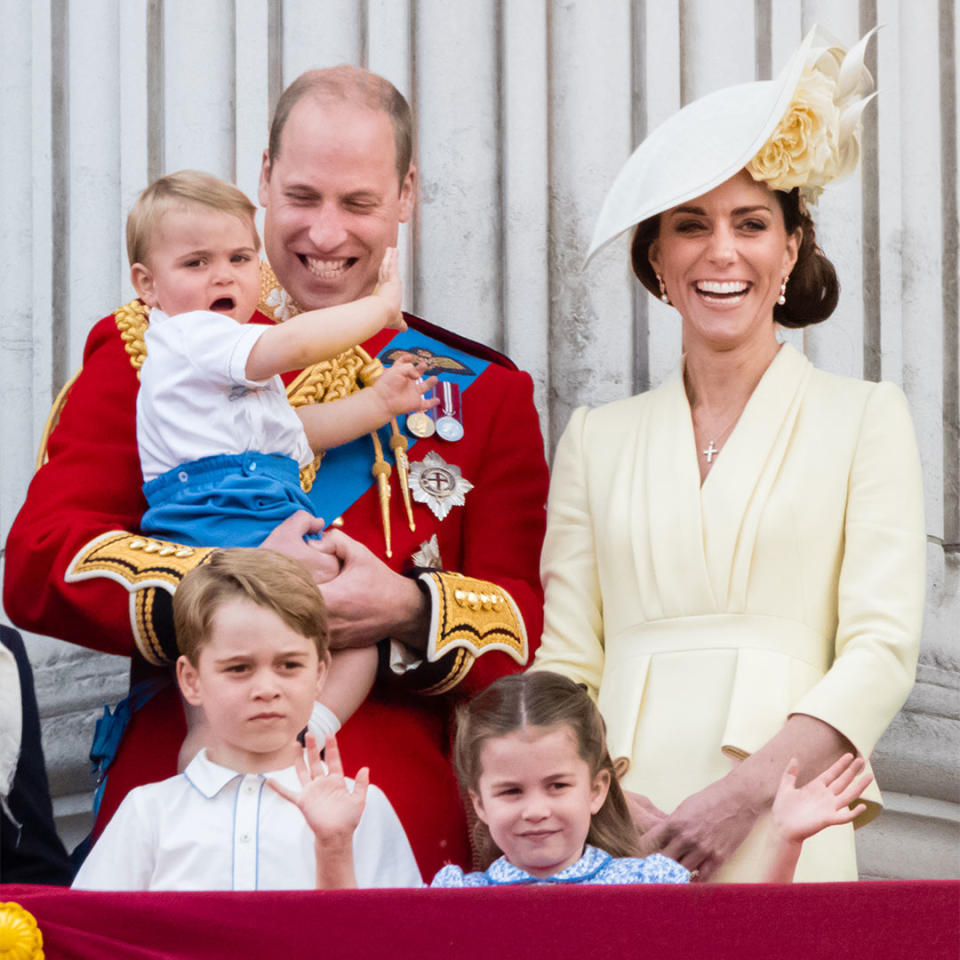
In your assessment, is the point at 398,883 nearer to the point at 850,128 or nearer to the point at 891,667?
the point at 891,667

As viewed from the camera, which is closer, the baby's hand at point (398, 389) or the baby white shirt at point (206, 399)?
the baby white shirt at point (206, 399)

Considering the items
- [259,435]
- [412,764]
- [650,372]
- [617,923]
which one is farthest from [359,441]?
[617,923]

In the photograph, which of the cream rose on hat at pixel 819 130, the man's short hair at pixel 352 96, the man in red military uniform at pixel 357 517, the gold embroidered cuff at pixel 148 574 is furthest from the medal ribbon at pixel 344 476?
the cream rose on hat at pixel 819 130

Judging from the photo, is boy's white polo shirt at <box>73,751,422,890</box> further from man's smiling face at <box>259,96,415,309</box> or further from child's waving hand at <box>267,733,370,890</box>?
man's smiling face at <box>259,96,415,309</box>

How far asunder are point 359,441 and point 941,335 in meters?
1.23

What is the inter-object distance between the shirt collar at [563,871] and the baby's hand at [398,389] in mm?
814

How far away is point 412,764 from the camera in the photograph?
10.2ft

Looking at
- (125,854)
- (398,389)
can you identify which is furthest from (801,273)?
(125,854)

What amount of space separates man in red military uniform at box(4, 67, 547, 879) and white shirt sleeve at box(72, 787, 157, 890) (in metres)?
0.28

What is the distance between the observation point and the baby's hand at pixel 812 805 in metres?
2.59

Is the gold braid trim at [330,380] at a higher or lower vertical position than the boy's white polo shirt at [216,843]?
higher

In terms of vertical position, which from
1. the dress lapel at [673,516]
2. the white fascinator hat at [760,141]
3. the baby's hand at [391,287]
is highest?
the white fascinator hat at [760,141]

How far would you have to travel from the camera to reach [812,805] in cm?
260

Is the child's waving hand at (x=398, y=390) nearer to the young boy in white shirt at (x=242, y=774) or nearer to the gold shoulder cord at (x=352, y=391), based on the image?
the gold shoulder cord at (x=352, y=391)
